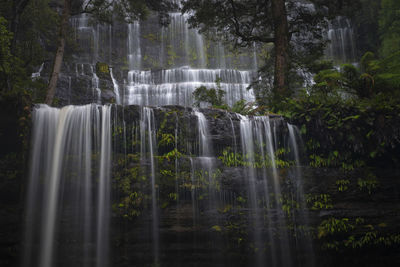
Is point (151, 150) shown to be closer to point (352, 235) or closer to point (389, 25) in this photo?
point (352, 235)

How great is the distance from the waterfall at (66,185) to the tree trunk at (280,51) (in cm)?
569

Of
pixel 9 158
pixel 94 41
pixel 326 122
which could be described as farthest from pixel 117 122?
pixel 94 41

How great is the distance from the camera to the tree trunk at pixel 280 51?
35.3 feet

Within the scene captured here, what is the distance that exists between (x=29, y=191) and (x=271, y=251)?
6.42m

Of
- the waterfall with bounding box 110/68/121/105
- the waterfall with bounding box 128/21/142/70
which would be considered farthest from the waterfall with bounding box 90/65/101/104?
the waterfall with bounding box 128/21/142/70

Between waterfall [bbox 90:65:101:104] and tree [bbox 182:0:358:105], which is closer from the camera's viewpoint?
tree [bbox 182:0:358:105]

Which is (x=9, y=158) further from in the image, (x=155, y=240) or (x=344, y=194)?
(x=344, y=194)

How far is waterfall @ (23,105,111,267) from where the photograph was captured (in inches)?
308

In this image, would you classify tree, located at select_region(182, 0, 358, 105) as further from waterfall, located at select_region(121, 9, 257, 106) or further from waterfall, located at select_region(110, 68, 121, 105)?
waterfall, located at select_region(110, 68, 121, 105)

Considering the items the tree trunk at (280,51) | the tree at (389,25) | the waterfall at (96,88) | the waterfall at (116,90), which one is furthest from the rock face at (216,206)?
the tree at (389,25)

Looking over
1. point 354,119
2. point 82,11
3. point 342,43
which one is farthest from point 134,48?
point 354,119

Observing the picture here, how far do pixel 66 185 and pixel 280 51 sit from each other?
822 cm

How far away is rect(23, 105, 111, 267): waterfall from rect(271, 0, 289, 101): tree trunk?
5693 mm

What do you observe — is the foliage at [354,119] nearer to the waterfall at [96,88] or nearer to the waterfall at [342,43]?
the waterfall at [96,88]
